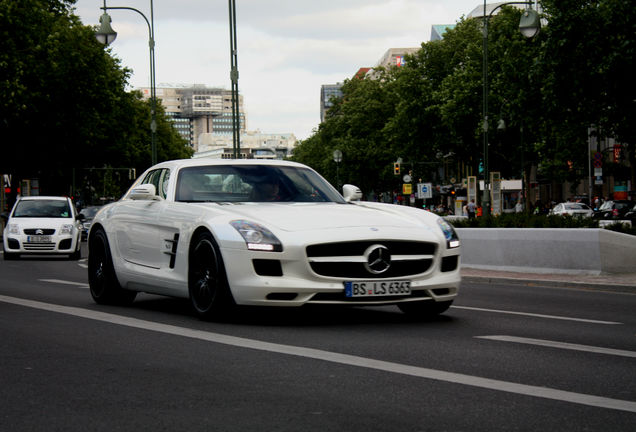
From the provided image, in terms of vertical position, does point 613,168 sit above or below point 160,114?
below

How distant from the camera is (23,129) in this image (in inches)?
1959

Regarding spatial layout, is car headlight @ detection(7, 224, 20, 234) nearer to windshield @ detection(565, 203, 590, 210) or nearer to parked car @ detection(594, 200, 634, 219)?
parked car @ detection(594, 200, 634, 219)

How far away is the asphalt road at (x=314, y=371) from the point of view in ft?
16.2

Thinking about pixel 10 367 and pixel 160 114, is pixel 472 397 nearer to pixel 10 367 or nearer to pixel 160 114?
pixel 10 367

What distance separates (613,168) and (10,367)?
6444 cm

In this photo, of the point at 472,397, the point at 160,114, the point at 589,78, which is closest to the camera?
the point at 472,397

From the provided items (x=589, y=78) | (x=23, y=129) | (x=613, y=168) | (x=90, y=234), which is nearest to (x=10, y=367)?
(x=90, y=234)

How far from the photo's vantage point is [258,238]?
8.66m

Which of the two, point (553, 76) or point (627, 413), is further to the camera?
point (553, 76)

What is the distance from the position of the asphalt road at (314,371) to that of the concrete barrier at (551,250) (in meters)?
7.02

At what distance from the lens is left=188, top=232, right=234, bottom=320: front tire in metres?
8.86

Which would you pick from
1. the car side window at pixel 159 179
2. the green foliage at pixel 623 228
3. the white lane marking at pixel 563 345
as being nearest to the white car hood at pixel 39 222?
the green foliage at pixel 623 228

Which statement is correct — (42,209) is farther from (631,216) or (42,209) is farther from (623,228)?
(631,216)

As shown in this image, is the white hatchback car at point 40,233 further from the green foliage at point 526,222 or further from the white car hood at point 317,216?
the white car hood at point 317,216
